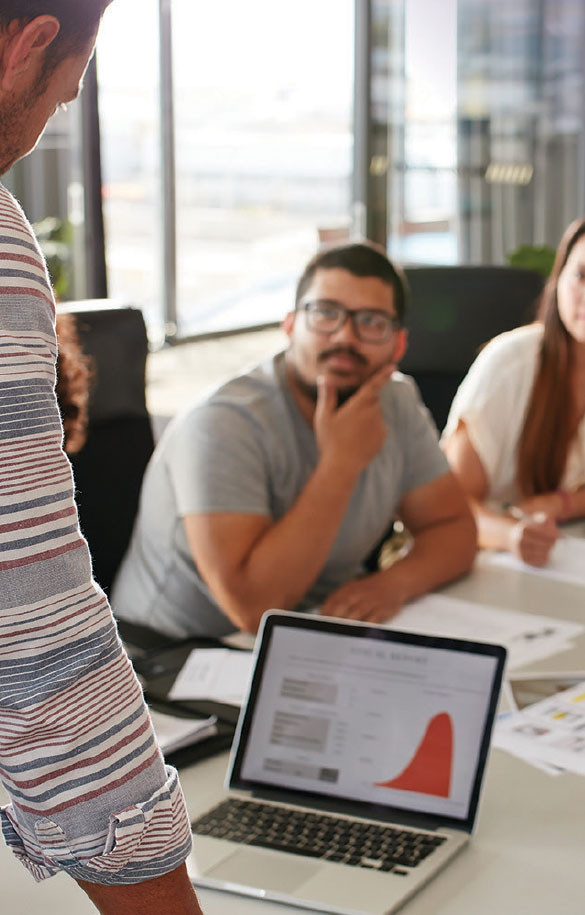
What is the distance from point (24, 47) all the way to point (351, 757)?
79 cm

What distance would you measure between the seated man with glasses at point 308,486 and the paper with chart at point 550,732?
1.25ft

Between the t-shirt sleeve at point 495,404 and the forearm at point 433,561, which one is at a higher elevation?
the t-shirt sleeve at point 495,404

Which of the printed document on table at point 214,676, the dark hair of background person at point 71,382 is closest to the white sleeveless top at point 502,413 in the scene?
the dark hair of background person at point 71,382

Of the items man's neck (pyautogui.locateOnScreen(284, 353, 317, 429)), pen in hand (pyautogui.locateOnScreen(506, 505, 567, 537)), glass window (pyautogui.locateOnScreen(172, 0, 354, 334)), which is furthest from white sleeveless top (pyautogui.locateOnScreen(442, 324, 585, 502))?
glass window (pyautogui.locateOnScreen(172, 0, 354, 334))

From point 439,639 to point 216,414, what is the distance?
0.79m

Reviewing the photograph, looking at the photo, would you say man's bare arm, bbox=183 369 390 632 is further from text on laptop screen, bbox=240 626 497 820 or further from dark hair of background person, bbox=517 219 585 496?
dark hair of background person, bbox=517 219 585 496

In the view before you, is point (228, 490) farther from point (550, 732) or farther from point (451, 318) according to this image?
point (451, 318)

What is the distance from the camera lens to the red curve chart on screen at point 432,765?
3.78 ft

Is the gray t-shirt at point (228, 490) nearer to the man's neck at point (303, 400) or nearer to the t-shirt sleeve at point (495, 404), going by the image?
the man's neck at point (303, 400)

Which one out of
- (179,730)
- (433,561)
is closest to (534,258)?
(433,561)

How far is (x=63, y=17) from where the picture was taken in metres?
0.74

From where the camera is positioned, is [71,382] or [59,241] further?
[59,241]

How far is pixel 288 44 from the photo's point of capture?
520 cm

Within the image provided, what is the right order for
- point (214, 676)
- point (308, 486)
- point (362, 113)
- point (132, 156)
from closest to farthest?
point (214, 676) → point (308, 486) → point (132, 156) → point (362, 113)
